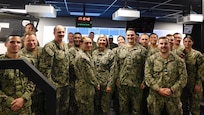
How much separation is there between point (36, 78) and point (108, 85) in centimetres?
317

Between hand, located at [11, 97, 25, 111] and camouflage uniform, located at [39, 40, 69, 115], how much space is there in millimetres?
987

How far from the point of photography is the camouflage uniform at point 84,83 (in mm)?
3756

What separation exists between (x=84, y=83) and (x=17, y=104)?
1.53 meters

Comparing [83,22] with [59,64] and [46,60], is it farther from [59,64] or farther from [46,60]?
[46,60]

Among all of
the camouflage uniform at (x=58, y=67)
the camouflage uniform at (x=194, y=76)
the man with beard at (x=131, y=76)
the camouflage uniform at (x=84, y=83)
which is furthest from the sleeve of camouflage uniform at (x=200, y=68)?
the camouflage uniform at (x=58, y=67)

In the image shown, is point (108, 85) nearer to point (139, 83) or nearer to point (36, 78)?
point (139, 83)

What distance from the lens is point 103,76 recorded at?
424 cm

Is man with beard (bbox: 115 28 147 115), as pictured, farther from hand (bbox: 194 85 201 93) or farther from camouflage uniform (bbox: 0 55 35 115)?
camouflage uniform (bbox: 0 55 35 115)

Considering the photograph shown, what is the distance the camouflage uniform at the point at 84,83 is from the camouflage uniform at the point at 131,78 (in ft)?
1.56

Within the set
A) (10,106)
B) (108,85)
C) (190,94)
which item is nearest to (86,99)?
(108,85)

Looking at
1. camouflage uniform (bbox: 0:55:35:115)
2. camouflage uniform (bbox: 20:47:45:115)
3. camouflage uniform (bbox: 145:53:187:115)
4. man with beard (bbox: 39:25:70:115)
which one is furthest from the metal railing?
camouflage uniform (bbox: 145:53:187:115)

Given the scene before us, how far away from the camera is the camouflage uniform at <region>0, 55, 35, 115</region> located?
238 centimetres

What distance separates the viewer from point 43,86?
0.95 m

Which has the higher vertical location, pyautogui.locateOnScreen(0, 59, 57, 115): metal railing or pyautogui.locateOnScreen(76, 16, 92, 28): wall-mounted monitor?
pyautogui.locateOnScreen(76, 16, 92, 28): wall-mounted monitor
